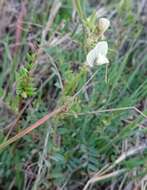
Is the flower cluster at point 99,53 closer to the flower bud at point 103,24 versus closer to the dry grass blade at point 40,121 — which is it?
the flower bud at point 103,24

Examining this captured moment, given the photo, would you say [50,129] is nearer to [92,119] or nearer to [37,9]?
[92,119]

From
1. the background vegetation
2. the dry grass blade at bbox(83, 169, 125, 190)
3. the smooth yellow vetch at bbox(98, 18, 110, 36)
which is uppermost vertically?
the smooth yellow vetch at bbox(98, 18, 110, 36)

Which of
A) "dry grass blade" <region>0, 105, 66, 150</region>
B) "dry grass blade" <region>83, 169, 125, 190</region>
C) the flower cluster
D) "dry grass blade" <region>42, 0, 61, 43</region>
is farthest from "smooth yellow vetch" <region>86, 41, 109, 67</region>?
"dry grass blade" <region>42, 0, 61, 43</region>

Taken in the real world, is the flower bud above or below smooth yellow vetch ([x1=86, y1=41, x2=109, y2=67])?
above

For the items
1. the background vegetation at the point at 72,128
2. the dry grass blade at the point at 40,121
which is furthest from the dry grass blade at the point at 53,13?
the dry grass blade at the point at 40,121

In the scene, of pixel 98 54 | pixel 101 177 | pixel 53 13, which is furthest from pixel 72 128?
pixel 53 13

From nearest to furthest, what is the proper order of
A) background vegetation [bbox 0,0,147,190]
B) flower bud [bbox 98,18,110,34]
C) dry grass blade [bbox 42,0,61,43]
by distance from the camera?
1. flower bud [bbox 98,18,110,34]
2. background vegetation [bbox 0,0,147,190]
3. dry grass blade [bbox 42,0,61,43]

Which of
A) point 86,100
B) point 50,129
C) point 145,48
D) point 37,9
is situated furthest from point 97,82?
Result: point 37,9

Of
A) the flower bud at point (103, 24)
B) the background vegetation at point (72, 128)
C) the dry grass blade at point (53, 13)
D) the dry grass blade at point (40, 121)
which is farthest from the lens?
the dry grass blade at point (53, 13)

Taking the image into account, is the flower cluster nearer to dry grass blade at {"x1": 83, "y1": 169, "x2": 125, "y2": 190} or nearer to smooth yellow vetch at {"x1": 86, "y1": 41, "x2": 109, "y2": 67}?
smooth yellow vetch at {"x1": 86, "y1": 41, "x2": 109, "y2": 67}
